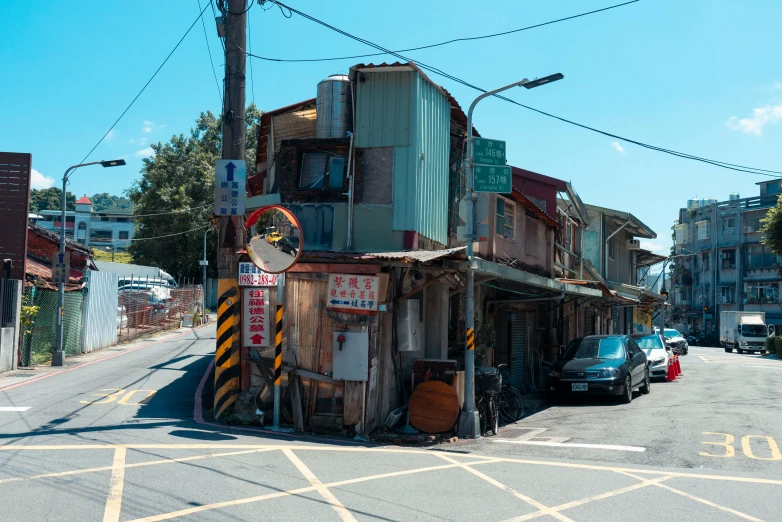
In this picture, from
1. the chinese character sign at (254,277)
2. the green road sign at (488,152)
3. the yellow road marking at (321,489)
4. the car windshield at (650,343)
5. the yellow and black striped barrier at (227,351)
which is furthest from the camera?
the car windshield at (650,343)

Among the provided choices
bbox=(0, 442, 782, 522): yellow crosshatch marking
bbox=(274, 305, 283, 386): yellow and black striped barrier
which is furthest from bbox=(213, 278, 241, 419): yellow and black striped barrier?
bbox=(0, 442, 782, 522): yellow crosshatch marking

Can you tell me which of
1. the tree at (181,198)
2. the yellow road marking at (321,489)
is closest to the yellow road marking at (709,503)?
the yellow road marking at (321,489)

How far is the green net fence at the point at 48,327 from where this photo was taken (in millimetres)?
19344

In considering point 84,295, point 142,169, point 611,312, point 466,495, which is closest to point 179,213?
point 142,169

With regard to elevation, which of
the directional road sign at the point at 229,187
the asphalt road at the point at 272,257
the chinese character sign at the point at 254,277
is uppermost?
the directional road sign at the point at 229,187

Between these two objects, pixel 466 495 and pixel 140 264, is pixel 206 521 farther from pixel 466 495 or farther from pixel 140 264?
pixel 140 264

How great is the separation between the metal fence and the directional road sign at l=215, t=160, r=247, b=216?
673 inches

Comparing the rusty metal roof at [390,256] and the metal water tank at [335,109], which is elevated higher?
the metal water tank at [335,109]

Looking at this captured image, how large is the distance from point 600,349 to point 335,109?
→ 9191 mm

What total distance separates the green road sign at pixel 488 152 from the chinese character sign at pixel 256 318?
448 centimetres

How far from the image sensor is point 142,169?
5409cm

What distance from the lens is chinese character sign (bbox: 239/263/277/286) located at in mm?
12164

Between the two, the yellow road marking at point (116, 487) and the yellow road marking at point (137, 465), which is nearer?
the yellow road marking at point (116, 487)

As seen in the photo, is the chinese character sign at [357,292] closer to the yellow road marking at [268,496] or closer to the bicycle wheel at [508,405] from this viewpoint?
the yellow road marking at [268,496]
